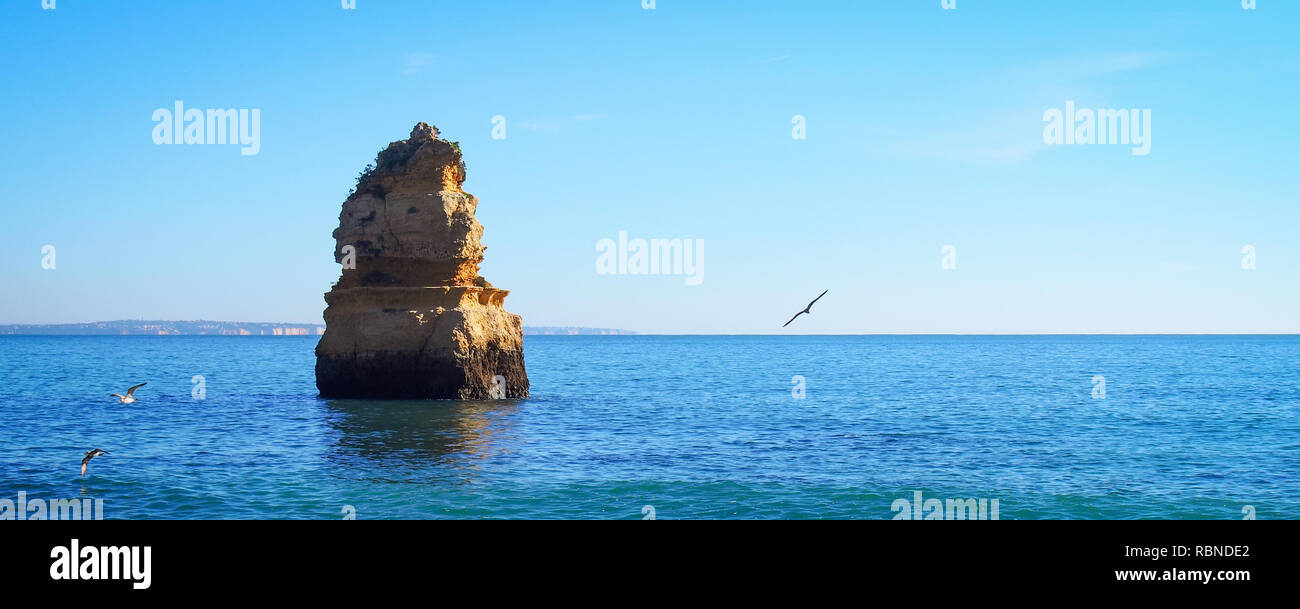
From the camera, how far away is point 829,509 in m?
19.9

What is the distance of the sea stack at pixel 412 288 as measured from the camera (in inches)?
1586

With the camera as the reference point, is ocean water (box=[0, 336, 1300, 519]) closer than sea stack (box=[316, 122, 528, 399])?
Yes

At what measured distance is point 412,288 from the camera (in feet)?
133

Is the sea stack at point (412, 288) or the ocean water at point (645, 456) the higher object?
the sea stack at point (412, 288)

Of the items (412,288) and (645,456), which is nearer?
(645,456)

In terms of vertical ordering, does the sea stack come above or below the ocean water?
above

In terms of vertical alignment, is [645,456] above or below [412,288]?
below

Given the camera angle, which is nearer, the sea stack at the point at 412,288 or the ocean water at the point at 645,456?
the ocean water at the point at 645,456

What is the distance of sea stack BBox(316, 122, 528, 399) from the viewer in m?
40.3
